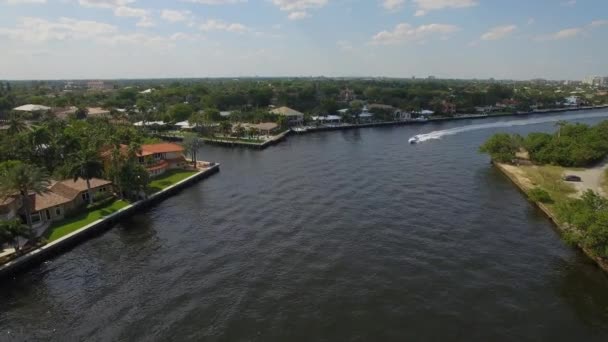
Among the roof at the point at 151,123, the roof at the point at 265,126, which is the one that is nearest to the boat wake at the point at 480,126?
the roof at the point at 265,126

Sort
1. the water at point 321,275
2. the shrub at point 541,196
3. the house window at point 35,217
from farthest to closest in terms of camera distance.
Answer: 1. the shrub at point 541,196
2. the house window at point 35,217
3. the water at point 321,275

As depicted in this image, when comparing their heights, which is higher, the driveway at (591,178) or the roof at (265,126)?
the roof at (265,126)

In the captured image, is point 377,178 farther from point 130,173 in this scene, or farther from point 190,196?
point 130,173

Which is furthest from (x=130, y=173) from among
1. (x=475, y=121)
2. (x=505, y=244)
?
(x=475, y=121)

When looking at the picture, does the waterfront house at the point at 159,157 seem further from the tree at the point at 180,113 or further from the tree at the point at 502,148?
the tree at the point at 180,113

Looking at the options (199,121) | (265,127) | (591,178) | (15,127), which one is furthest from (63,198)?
(591,178)

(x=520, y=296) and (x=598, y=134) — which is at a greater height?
(x=598, y=134)
